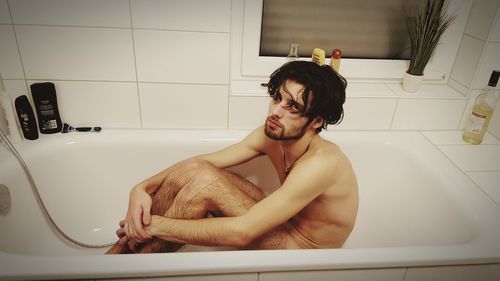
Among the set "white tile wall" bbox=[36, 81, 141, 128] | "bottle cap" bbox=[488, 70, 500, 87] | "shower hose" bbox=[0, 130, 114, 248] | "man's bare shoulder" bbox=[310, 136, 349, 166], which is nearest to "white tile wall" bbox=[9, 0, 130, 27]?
"white tile wall" bbox=[36, 81, 141, 128]

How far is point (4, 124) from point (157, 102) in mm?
575

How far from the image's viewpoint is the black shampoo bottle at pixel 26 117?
1404 mm

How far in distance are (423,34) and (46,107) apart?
1532 millimetres

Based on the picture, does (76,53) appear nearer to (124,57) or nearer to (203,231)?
(124,57)

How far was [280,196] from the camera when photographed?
111cm

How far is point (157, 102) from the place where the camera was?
5.09 ft

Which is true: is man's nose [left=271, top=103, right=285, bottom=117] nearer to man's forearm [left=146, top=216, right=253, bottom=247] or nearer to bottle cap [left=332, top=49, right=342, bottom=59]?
man's forearm [left=146, top=216, right=253, bottom=247]

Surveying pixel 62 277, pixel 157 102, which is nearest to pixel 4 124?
pixel 157 102

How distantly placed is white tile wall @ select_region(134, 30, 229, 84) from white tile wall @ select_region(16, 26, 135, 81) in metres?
0.05

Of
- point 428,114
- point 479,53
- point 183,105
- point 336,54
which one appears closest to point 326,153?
point 336,54

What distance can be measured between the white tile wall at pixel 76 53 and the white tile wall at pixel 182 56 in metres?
0.05

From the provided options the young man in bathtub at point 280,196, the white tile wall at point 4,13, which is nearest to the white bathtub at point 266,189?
the young man in bathtub at point 280,196

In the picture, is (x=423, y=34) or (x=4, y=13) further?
(x=423, y=34)

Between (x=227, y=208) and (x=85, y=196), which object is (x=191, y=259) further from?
(x=85, y=196)
